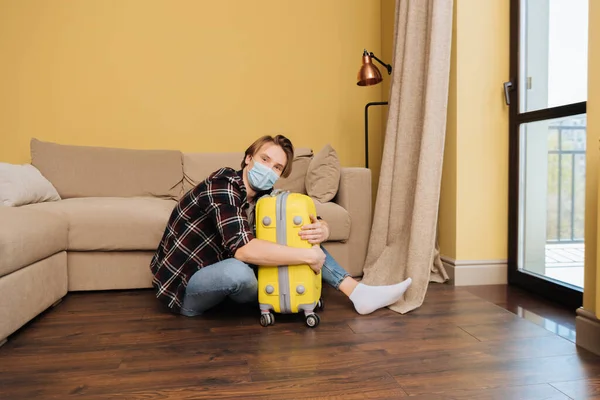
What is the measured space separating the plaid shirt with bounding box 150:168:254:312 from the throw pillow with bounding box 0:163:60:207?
3.10 feet

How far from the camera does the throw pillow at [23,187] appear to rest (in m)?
2.40

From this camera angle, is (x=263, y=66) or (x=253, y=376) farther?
(x=263, y=66)

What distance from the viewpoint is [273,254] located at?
1727mm

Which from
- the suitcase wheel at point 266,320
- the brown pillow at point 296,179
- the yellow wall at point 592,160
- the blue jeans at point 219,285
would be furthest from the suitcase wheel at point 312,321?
the brown pillow at point 296,179

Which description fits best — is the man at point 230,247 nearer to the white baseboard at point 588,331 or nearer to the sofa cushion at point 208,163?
the white baseboard at point 588,331

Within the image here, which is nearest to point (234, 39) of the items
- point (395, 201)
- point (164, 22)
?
point (164, 22)

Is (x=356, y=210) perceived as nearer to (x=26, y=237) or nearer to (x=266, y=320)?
(x=266, y=320)

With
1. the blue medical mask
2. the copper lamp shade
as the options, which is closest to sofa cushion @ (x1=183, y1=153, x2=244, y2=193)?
the copper lamp shade

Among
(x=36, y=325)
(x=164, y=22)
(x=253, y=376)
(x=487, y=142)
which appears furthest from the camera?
(x=164, y=22)

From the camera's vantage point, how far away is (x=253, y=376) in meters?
1.38

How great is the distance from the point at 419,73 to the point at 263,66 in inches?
54.2

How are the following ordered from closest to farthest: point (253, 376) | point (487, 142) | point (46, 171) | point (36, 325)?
point (253, 376) → point (36, 325) → point (487, 142) → point (46, 171)

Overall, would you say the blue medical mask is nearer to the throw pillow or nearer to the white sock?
the white sock

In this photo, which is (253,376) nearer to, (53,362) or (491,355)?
(53,362)
